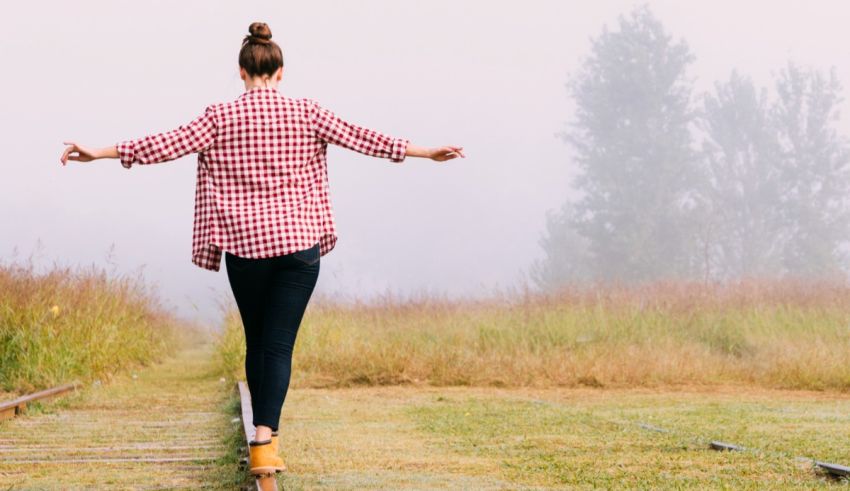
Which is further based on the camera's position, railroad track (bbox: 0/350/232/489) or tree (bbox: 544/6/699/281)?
tree (bbox: 544/6/699/281)

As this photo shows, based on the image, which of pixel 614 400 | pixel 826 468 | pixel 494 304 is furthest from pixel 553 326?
pixel 826 468

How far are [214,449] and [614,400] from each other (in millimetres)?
5224

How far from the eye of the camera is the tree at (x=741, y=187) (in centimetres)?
3897

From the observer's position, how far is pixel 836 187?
39969 mm

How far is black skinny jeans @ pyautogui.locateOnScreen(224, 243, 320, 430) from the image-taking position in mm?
3883

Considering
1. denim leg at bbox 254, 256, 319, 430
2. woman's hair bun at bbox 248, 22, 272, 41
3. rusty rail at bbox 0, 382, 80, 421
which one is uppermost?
woman's hair bun at bbox 248, 22, 272, 41

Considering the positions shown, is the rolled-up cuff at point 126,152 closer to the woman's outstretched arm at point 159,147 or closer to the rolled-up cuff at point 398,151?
the woman's outstretched arm at point 159,147

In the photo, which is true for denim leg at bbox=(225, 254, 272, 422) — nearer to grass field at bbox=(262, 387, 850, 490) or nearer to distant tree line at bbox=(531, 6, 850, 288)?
grass field at bbox=(262, 387, 850, 490)

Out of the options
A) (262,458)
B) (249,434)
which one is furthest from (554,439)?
(262,458)

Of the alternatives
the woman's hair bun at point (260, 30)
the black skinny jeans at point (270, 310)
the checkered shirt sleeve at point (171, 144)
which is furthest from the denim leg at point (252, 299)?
the woman's hair bun at point (260, 30)

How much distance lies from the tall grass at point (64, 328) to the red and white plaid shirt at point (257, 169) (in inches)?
243

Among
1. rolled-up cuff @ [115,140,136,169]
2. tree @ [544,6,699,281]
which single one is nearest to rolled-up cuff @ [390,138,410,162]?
rolled-up cuff @ [115,140,136,169]

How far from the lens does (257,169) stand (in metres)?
3.93

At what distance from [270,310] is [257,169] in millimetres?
508
